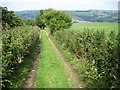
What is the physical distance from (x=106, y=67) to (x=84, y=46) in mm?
3540

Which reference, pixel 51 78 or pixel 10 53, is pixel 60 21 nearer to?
pixel 51 78

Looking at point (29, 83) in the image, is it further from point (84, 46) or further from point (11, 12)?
point (11, 12)

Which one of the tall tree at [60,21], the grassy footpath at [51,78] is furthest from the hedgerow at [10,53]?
the tall tree at [60,21]

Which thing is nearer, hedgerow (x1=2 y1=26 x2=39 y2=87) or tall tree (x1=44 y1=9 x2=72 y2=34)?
hedgerow (x1=2 y1=26 x2=39 y2=87)

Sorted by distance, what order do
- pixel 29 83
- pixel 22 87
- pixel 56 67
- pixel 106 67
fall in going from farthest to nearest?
pixel 56 67
pixel 29 83
pixel 22 87
pixel 106 67

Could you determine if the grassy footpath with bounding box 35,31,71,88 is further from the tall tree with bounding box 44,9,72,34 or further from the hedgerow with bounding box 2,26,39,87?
the tall tree with bounding box 44,9,72,34

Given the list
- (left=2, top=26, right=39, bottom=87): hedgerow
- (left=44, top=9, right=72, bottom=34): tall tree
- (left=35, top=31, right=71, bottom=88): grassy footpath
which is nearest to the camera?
(left=2, top=26, right=39, bottom=87): hedgerow

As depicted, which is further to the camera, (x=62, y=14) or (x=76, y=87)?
(x=62, y=14)

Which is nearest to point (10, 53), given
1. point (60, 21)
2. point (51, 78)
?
point (51, 78)

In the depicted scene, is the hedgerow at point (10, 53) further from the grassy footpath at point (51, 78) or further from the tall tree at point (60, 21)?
the tall tree at point (60, 21)

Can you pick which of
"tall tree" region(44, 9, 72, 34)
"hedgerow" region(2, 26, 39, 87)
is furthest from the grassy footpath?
"tall tree" region(44, 9, 72, 34)

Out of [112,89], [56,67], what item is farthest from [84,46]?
[112,89]

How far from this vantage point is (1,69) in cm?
379

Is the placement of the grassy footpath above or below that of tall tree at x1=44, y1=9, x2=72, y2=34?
below
